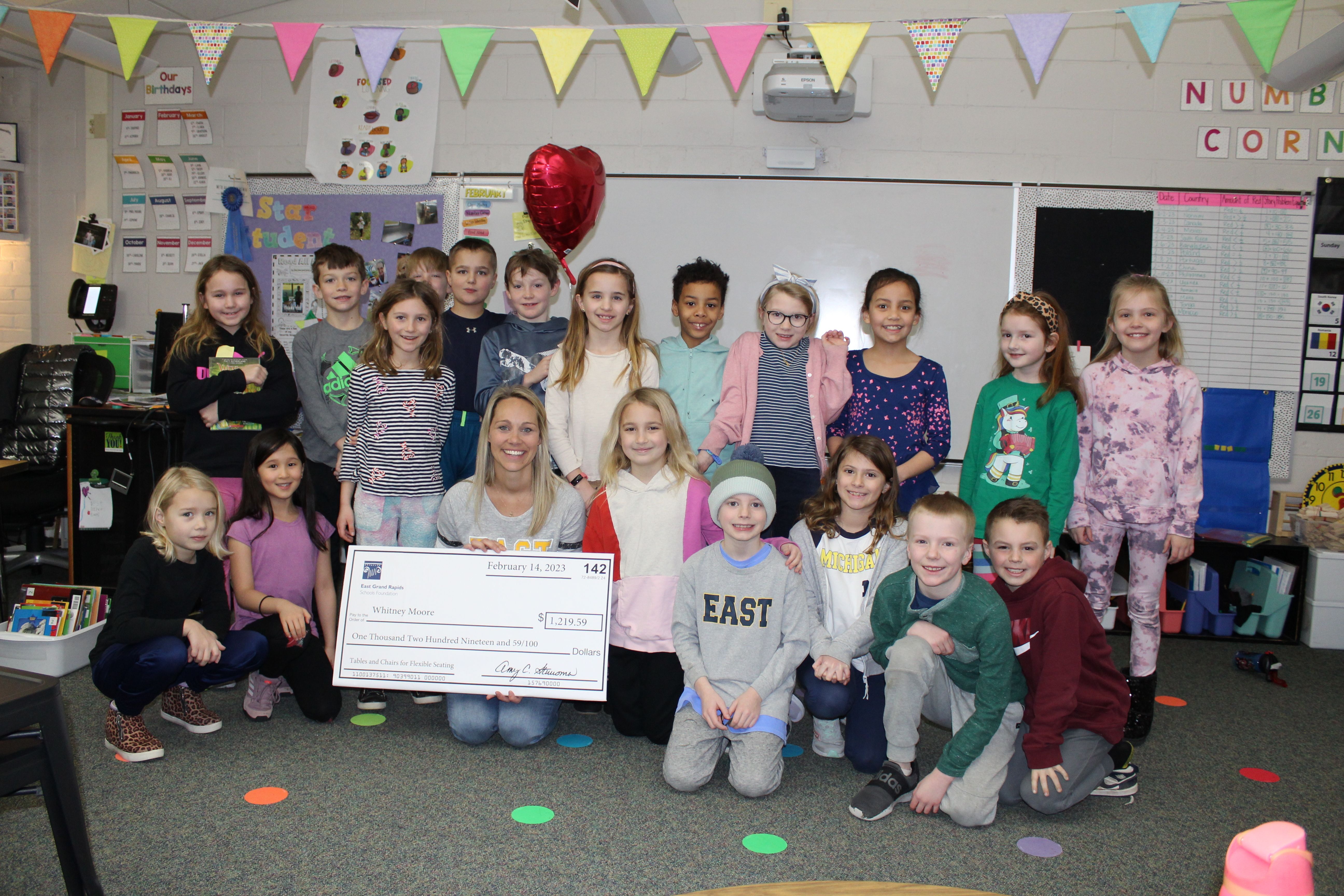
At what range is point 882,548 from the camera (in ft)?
7.72

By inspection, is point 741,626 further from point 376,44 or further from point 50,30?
point 50,30

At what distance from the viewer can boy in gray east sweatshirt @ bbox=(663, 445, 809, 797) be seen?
2.13m

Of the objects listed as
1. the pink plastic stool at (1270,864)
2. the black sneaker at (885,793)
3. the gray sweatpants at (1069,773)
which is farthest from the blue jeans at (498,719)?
the pink plastic stool at (1270,864)

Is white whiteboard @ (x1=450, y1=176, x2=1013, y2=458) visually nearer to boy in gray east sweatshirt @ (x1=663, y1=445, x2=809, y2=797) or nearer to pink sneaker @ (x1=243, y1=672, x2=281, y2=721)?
boy in gray east sweatshirt @ (x1=663, y1=445, x2=809, y2=797)

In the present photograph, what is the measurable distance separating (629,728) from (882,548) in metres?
0.85

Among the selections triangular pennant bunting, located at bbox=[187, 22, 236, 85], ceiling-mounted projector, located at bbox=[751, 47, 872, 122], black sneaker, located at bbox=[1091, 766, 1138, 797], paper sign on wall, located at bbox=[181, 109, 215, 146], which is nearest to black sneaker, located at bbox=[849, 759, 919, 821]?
black sneaker, located at bbox=[1091, 766, 1138, 797]

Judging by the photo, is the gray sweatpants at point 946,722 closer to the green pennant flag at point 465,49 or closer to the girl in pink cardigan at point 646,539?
the girl in pink cardigan at point 646,539

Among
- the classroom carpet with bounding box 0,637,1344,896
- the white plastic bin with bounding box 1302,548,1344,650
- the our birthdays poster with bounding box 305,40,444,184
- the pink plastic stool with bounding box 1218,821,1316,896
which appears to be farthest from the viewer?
the our birthdays poster with bounding box 305,40,444,184

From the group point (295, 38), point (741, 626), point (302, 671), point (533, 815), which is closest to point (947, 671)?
point (741, 626)

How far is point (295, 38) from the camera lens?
313cm

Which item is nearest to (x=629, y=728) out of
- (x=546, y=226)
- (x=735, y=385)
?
(x=735, y=385)

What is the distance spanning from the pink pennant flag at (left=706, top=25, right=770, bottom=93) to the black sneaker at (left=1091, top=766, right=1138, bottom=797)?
2382 millimetres

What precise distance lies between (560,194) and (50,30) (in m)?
1.89

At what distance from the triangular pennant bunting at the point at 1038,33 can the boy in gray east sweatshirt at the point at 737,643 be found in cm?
162
